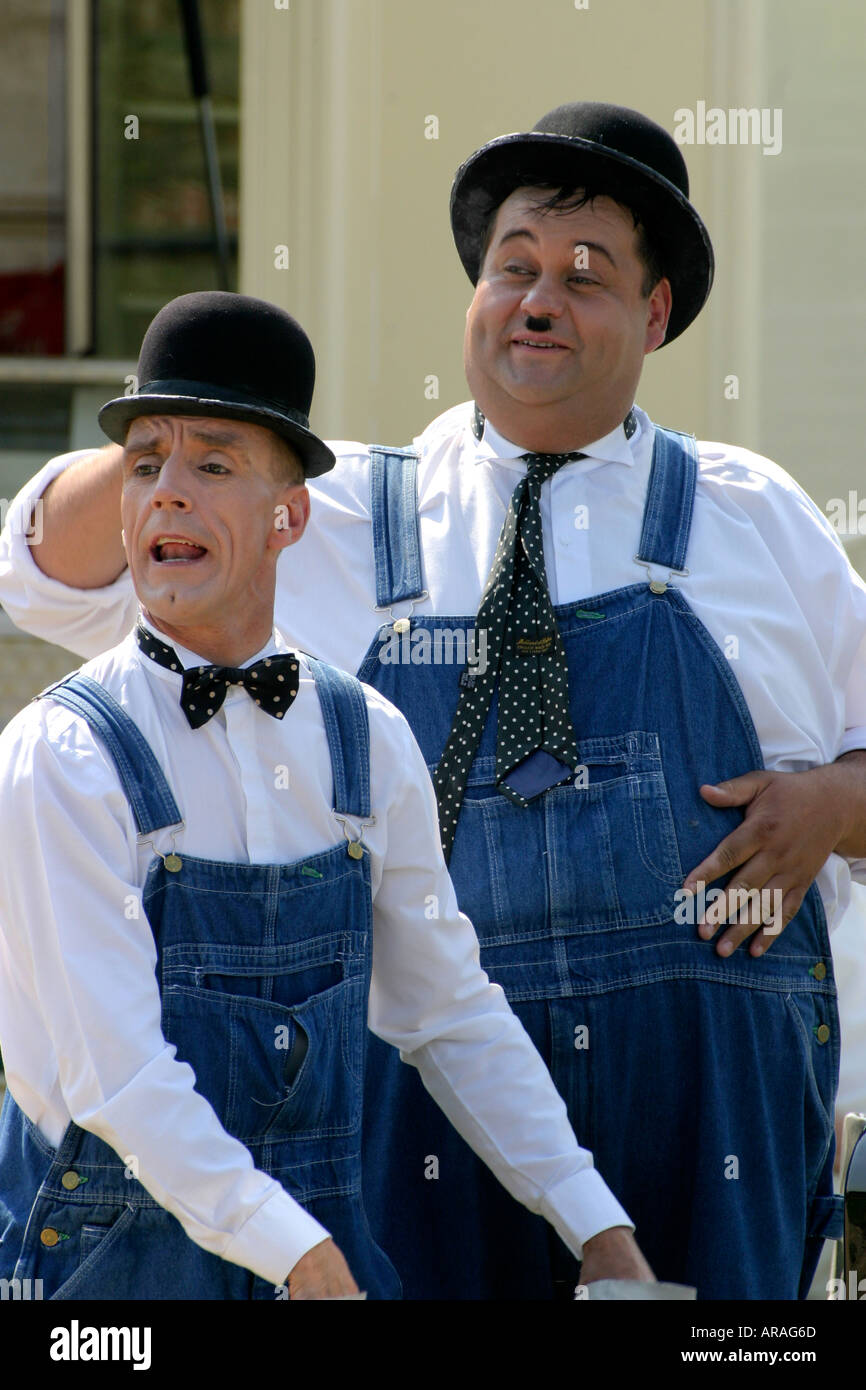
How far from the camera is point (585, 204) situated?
2.44 metres

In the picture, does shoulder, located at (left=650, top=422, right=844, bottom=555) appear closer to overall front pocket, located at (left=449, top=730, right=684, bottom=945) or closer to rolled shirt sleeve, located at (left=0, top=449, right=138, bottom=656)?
overall front pocket, located at (left=449, top=730, right=684, bottom=945)

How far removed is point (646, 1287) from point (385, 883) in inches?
18.5

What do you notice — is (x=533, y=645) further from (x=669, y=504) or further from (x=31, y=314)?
(x=31, y=314)

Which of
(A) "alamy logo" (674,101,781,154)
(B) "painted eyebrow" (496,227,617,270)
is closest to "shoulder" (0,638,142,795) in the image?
(B) "painted eyebrow" (496,227,617,270)

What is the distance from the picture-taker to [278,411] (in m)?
1.83

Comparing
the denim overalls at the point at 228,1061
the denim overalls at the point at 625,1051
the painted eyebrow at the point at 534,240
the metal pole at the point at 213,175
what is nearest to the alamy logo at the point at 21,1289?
the denim overalls at the point at 228,1061

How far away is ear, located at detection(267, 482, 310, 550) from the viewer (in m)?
1.86

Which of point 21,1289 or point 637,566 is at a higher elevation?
point 637,566

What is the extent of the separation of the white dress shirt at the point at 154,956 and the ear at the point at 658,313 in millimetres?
937

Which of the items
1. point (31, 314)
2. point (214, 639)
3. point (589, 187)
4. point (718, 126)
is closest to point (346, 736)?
point (214, 639)

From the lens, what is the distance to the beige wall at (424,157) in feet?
12.1

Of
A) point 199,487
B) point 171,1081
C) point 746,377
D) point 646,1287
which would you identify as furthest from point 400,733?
point 746,377

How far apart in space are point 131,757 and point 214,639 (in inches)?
7.3

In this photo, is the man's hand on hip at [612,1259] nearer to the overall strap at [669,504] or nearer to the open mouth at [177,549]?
the open mouth at [177,549]
